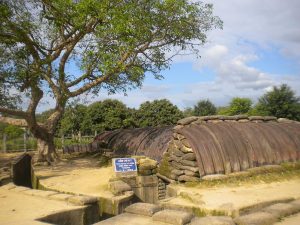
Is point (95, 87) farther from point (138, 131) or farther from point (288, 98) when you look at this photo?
point (288, 98)

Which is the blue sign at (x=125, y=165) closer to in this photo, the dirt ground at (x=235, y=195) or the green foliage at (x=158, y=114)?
the dirt ground at (x=235, y=195)

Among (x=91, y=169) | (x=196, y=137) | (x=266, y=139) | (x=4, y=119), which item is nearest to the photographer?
(x=196, y=137)

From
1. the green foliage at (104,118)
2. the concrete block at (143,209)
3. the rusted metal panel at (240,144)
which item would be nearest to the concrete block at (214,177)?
the rusted metal panel at (240,144)

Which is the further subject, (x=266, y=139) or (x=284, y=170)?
(x=266, y=139)

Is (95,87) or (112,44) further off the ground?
(112,44)

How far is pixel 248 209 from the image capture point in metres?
7.24

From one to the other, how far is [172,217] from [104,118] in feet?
83.6

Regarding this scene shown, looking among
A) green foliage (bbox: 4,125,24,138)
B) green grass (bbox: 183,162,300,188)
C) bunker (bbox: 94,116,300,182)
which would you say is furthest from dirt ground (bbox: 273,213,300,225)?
green foliage (bbox: 4,125,24,138)

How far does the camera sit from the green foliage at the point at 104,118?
3022cm

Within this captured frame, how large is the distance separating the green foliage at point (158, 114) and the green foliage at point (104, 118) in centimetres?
171

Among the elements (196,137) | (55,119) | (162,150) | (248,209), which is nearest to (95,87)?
(55,119)

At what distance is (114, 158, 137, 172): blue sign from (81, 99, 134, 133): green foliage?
59.2 ft

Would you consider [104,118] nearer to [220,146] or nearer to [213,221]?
[220,146]

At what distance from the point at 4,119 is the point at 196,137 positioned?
874cm
